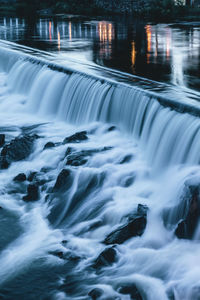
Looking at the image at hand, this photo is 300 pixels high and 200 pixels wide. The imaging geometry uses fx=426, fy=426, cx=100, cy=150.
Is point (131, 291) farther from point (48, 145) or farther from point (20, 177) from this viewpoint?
point (48, 145)

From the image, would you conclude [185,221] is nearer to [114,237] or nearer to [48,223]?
[114,237]

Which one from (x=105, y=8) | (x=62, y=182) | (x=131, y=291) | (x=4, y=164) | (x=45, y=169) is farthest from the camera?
(x=105, y=8)

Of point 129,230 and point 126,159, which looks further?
point 126,159

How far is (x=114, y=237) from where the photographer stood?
284 inches

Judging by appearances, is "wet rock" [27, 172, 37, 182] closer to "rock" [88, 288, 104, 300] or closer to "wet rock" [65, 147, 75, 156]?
"wet rock" [65, 147, 75, 156]

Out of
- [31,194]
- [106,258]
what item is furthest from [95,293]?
[31,194]

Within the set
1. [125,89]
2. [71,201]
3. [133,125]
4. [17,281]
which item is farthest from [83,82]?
[17,281]

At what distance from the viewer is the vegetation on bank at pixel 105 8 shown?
33.2 metres

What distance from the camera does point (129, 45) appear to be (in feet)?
65.8

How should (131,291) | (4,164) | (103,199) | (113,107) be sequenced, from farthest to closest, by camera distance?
1. (113,107)
2. (4,164)
3. (103,199)
4. (131,291)

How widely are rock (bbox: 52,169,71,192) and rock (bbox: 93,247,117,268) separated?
2322mm

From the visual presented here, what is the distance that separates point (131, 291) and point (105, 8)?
37.9 m

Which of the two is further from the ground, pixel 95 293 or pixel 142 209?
pixel 142 209

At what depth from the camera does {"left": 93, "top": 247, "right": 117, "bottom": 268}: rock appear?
267 inches
